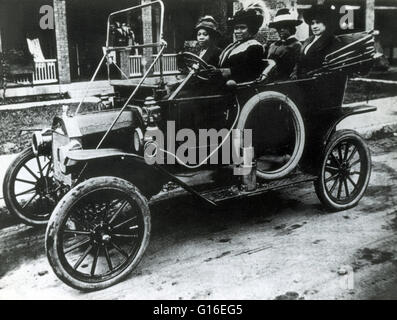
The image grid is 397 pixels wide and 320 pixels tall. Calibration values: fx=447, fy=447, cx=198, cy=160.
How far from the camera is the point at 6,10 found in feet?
42.6

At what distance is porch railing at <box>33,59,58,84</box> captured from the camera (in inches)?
490

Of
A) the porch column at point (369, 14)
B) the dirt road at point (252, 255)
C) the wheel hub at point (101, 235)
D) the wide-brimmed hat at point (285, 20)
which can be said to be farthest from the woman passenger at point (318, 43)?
the porch column at point (369, 14)

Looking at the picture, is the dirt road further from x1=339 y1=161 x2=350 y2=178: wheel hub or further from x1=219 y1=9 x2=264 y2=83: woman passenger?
x1=219 y1=9 x2=264 y2=83: woman passenger

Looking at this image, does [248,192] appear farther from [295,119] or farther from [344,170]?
[344,170]

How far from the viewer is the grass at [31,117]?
279 inches

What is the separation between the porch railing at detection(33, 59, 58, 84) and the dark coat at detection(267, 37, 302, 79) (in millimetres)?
9174

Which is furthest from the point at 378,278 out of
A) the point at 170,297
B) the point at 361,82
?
the point at 361,82

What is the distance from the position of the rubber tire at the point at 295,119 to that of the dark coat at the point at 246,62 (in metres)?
0.29

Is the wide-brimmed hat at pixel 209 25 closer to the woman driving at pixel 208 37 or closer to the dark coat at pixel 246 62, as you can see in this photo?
the woman driving at pixel 208 37

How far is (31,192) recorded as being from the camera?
4.45 meters

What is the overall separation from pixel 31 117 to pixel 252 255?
6991mm
